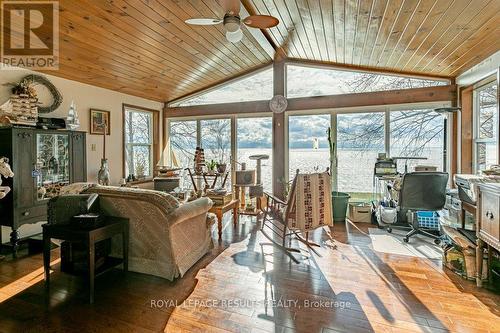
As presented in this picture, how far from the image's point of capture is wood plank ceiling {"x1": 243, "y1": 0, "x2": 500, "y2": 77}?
244 cm

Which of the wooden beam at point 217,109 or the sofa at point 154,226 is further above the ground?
the wooden beam at point 217,109

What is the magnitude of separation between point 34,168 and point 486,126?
19.0 feet

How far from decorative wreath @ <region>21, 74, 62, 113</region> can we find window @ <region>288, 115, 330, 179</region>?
3824mm

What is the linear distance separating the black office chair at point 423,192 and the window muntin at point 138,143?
4766mm

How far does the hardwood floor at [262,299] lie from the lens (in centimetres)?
190

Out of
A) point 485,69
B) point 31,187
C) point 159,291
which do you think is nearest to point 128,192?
point 159,291

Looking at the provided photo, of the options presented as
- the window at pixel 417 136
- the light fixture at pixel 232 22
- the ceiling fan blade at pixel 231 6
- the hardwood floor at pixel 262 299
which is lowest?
the hardwood floor at pixel 262 299

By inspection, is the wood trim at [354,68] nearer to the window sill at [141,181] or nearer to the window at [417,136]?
the window at [417,136]

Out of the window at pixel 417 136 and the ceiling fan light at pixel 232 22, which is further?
the window at pixel 417 136

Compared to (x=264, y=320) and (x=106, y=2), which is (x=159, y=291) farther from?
(x=106, y=2)

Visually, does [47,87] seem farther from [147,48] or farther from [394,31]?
[394,31]

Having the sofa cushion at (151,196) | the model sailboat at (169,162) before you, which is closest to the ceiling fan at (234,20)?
the sofa cushion at (151,196)

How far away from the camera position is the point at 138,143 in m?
5.59

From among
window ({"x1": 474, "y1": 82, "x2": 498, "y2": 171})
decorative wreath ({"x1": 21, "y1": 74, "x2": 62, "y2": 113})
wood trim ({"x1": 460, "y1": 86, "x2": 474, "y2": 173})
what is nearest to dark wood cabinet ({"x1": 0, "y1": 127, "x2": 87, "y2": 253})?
decorative wreath ({"x1": 21, "y1": 74, "x2": 62, "y2": 113})
